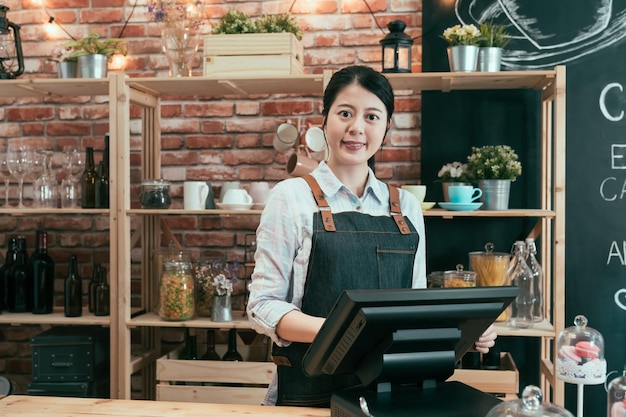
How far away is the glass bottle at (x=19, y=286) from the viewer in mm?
3166

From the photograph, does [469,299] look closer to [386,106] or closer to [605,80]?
[386,106]

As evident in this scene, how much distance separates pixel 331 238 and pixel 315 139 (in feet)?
4.22

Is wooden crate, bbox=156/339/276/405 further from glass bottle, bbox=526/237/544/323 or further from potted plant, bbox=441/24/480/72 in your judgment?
potted plant, bbox=441/24/480/72

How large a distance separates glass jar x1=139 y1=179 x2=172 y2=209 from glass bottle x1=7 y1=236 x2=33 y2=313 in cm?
66

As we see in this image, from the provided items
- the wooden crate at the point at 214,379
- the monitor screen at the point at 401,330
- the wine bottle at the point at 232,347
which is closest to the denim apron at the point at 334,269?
the monitor screen at the point at 401,330

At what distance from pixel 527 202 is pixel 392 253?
1480 mm

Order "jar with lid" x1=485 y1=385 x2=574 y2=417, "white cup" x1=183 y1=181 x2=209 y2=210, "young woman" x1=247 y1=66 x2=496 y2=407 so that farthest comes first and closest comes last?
"white cup" x1=183 y1=181 x2=209 y2=210, "young woman" x1=247 y1=66 x2=496 y2=407, "jar with lid" x1=485 y1=385 x2=574 y2=417

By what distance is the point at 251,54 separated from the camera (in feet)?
9.40

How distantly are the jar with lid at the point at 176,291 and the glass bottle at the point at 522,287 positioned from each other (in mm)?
1344

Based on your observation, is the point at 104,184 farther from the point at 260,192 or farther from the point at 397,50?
the point at 397,50

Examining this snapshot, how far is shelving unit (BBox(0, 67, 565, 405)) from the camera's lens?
2.70 metres

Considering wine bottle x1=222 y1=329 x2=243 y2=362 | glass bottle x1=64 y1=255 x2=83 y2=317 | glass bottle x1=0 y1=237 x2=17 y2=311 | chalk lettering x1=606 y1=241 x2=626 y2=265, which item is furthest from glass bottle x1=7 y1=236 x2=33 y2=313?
chalk lettering x1=606 y1=241 x2=626 y2=265

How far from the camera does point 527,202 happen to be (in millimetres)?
3105

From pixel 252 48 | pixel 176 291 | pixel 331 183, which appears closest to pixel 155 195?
pixel 176 291
